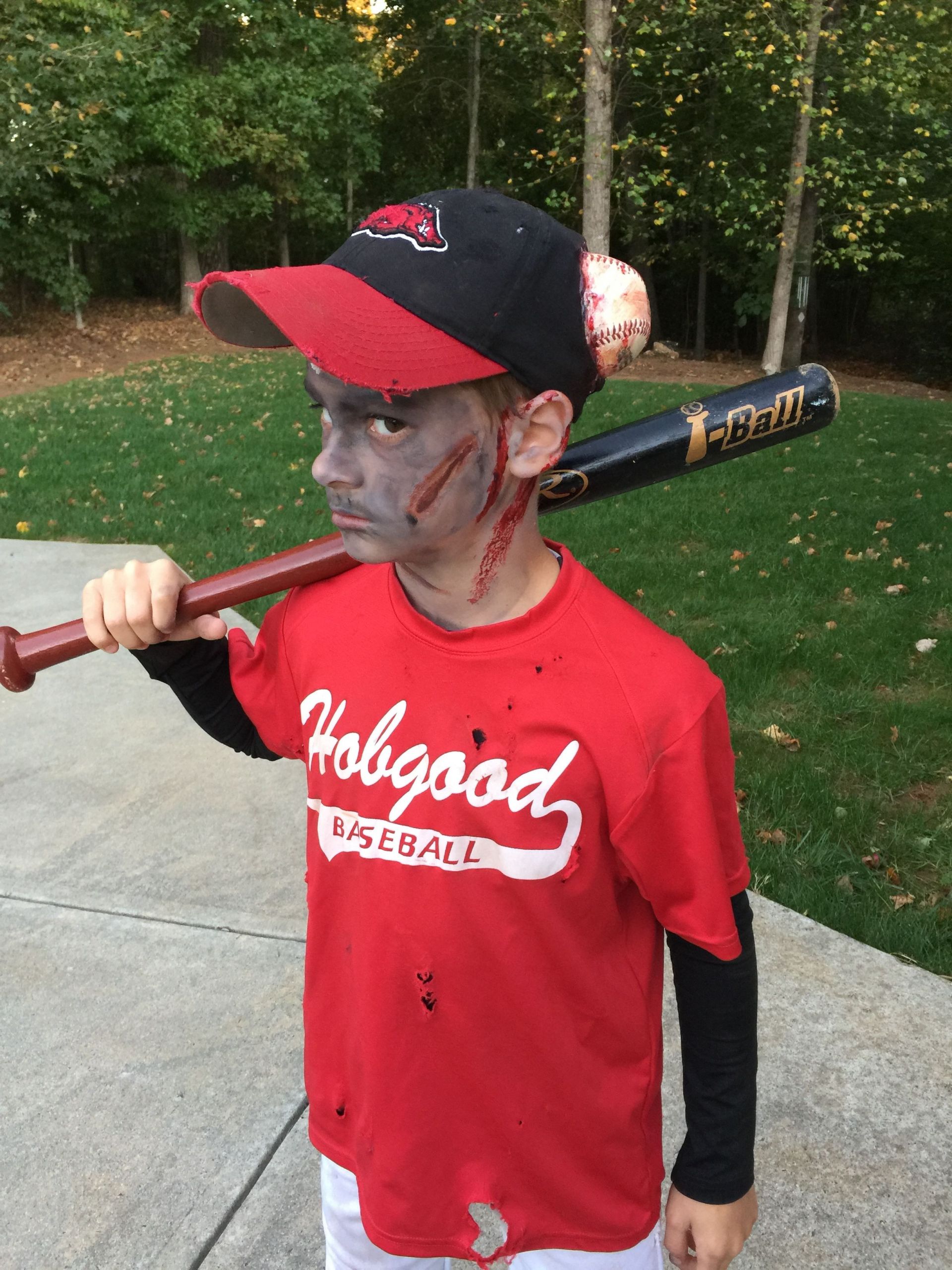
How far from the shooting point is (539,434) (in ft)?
3.78

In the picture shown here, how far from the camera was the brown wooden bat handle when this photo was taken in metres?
1.35

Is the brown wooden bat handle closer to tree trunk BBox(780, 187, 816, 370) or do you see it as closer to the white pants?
the white pants

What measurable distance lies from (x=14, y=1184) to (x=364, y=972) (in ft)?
4.11

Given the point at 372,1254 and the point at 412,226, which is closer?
the point at 412,226

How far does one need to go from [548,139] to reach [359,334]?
2161cm

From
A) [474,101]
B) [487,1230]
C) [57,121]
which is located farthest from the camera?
[474,101]

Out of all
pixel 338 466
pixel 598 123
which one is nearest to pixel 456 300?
pixel 338 466

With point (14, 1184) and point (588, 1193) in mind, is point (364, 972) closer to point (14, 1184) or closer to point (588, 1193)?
point (588, 1193)

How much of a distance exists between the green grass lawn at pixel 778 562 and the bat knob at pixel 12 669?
2113mm

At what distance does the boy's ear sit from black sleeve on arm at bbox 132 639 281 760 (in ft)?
1.70

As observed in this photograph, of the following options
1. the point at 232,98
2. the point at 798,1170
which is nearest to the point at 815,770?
the point at 798,1170

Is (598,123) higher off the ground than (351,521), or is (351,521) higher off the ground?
(351,521)

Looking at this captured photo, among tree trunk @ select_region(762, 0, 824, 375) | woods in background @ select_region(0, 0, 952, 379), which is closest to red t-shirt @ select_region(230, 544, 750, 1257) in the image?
tree trunk @ select_region(762, 0, 824, 375)

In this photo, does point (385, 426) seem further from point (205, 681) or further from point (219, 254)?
point (219, 254)
